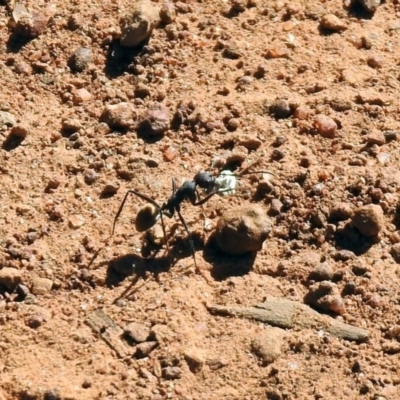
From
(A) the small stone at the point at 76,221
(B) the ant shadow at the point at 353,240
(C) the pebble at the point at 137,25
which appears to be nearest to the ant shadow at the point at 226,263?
(B) the ant shadow at the point at 353,240

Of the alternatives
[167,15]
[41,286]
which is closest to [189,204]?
[41,286]

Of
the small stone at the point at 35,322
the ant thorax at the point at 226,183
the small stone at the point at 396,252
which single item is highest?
the ant thorax at the point at 226,183

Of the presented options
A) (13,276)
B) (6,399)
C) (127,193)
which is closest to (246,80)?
(127,193)

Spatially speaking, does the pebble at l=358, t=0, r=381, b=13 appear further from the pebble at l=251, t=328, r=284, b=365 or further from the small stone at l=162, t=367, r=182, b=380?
the small stone at l=162, t=367, r=182, b=380

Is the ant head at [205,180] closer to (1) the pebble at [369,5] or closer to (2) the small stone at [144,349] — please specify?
(2) the small stone at [144,349]

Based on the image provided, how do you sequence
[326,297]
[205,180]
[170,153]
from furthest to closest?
[170,153] < [205,180] < [326,297]

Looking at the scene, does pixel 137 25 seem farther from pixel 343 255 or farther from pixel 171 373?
pixel 171 373

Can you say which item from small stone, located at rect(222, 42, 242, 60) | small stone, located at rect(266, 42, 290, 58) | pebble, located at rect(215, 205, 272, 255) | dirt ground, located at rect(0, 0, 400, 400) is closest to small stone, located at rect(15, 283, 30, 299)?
dirt ground, located at rect(0, 0, 400, 400)
